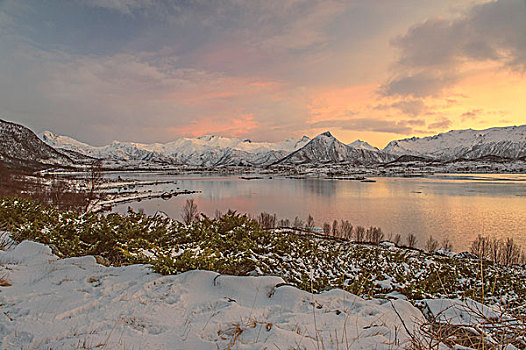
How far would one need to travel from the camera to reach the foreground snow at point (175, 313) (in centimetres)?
249

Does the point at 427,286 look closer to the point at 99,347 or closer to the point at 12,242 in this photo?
the point at 99,347

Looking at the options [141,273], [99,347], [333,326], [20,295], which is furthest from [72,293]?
[333,326]

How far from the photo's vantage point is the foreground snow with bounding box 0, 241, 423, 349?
98.0 inches

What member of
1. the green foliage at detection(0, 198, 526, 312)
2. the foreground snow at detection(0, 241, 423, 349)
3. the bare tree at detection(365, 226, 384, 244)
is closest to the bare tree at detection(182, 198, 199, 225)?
the green foliage at detection(0, 198, 526, 312)

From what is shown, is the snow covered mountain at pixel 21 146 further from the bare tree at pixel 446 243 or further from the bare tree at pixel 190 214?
the bare tree at pixel 446 243

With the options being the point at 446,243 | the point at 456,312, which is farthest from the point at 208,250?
the point at 446,243

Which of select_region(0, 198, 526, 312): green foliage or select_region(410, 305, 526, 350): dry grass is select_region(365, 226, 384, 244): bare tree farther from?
select_region(410, 305, 526, 350): dry grass

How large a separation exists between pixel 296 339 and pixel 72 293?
2863mm

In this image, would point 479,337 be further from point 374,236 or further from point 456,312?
point 374,236

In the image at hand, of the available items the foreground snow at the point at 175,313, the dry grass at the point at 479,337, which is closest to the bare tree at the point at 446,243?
the foreground snow at the point at 175,313

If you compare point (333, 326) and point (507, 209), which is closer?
point (333, 326)

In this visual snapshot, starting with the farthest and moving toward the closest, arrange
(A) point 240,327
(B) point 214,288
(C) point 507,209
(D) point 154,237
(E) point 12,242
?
(C) point 507,209, (D) point 154,237, (E) point 12,242, (B) point 214,288, (A) point 240,327

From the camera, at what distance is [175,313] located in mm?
3055

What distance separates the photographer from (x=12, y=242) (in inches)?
223
